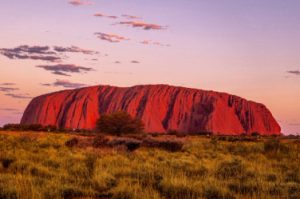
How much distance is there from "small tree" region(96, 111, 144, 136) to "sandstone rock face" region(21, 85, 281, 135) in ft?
168

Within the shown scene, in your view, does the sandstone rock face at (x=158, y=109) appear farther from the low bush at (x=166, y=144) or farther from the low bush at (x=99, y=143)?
the low bush at (x=99, y=143)

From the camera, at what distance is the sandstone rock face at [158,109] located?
112 meters

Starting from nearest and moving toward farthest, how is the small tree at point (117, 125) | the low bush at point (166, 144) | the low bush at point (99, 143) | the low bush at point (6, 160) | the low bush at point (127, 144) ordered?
the low bush at point (6, 160) → the low bush at point (127, 144) → the low bush at point (99, 143) → the low bush at point (166, 144) → the small tree at point (117, 125)

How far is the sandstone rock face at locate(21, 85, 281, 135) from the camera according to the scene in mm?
112500

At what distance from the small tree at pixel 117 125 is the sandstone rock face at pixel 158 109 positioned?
51202 millimetres

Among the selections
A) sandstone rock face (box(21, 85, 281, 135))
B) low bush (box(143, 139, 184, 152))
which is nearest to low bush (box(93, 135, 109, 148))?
low bush (box(143, 139, 184, 152))

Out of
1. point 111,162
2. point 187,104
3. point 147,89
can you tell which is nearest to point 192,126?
point 187,104

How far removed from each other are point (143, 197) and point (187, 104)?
108 meters

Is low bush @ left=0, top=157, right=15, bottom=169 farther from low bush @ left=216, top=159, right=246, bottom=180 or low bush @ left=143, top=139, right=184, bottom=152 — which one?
low bush @ left=143, top=139, right=184, bottom=152

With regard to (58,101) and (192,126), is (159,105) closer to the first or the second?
(192,126)

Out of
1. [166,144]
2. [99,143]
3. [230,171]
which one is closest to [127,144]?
[99,143]

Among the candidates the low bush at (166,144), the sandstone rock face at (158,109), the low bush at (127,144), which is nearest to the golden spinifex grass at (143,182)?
the low bush at (127,144)

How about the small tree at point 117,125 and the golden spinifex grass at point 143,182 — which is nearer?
the golden spinifex grass at point 143,182

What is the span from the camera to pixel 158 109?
116188mm
